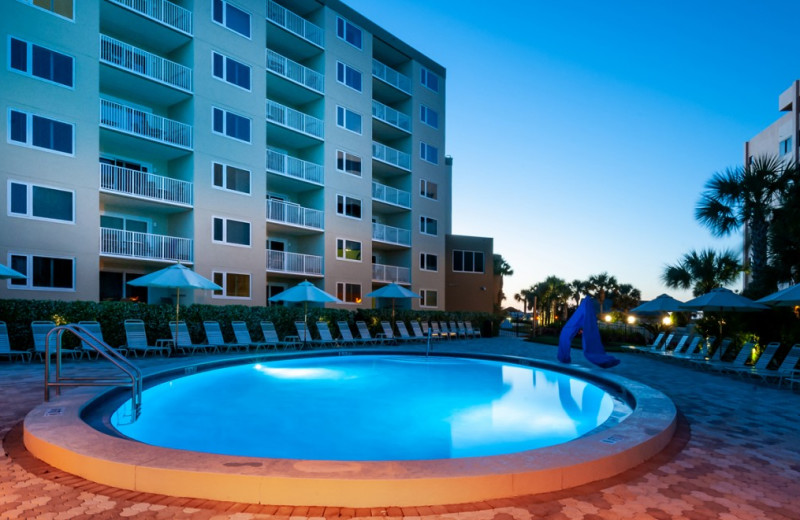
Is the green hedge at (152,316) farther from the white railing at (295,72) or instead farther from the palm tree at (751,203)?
the palm tree at (751,203)

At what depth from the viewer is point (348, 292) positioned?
80.3 ft

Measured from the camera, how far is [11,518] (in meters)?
3.19

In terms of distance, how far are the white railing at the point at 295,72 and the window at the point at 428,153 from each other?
7450 mm

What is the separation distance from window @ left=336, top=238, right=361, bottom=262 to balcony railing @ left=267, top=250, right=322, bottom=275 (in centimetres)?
127

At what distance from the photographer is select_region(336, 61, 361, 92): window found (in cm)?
2483

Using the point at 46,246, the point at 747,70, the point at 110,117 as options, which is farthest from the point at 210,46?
the point at 747,70

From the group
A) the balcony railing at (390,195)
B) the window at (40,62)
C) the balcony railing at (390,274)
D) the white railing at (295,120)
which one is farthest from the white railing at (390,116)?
the window at (40,62)

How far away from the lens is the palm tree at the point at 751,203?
1562cm

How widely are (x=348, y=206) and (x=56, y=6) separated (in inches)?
523

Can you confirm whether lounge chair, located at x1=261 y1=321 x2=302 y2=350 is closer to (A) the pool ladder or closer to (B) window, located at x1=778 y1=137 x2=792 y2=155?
(A) the pool ladder

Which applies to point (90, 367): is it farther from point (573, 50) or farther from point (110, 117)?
point (573, 50)

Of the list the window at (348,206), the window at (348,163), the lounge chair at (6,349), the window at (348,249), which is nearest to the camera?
the lounge chair at (6,349)

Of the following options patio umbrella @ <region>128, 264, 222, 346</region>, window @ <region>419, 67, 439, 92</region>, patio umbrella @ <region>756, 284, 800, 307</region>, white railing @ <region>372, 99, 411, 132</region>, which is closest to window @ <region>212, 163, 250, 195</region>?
patio umbrella @ <region>128, 264, 222, 346</region>

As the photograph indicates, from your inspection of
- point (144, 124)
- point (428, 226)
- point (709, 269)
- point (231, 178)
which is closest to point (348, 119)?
Answer: point (231, 178)
